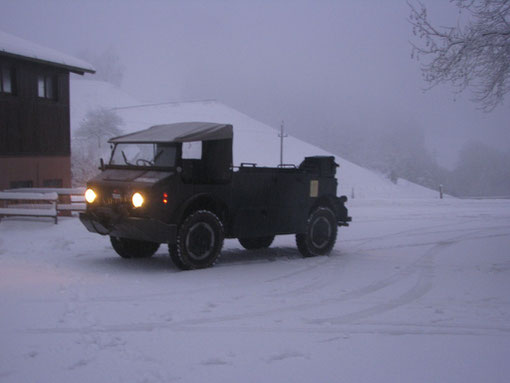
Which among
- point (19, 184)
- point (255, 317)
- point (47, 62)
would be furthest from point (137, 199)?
point (47, 62)

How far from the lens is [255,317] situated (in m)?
5.96

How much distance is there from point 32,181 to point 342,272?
14.7 meters

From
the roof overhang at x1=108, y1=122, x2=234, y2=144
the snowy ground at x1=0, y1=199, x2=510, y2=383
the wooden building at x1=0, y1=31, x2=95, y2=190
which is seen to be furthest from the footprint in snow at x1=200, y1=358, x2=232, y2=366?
the wooden building at x1=0, y1=31, x2=95, y2=190

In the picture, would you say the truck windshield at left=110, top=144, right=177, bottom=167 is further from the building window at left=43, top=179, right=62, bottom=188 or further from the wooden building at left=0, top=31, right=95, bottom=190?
the building window at left=43, top=179, right=62, bottom=188

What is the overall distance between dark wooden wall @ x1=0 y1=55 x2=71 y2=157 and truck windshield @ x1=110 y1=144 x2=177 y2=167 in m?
11.0

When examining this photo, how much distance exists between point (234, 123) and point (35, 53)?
70760 millimetres

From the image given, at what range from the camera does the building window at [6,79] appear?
60.5 feet

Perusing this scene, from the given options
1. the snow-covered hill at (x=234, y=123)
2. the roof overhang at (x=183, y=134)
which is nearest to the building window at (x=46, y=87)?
the roof overhang at (x=183, y=134)

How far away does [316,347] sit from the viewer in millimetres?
4934

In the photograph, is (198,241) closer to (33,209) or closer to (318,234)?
(318,234)

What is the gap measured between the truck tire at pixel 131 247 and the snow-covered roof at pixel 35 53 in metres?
10.9

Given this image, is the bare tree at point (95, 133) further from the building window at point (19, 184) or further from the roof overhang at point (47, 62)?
the building window at point (19, 184)

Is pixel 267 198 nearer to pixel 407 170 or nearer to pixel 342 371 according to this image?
pixel 342 371

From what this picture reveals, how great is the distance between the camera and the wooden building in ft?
60.8
